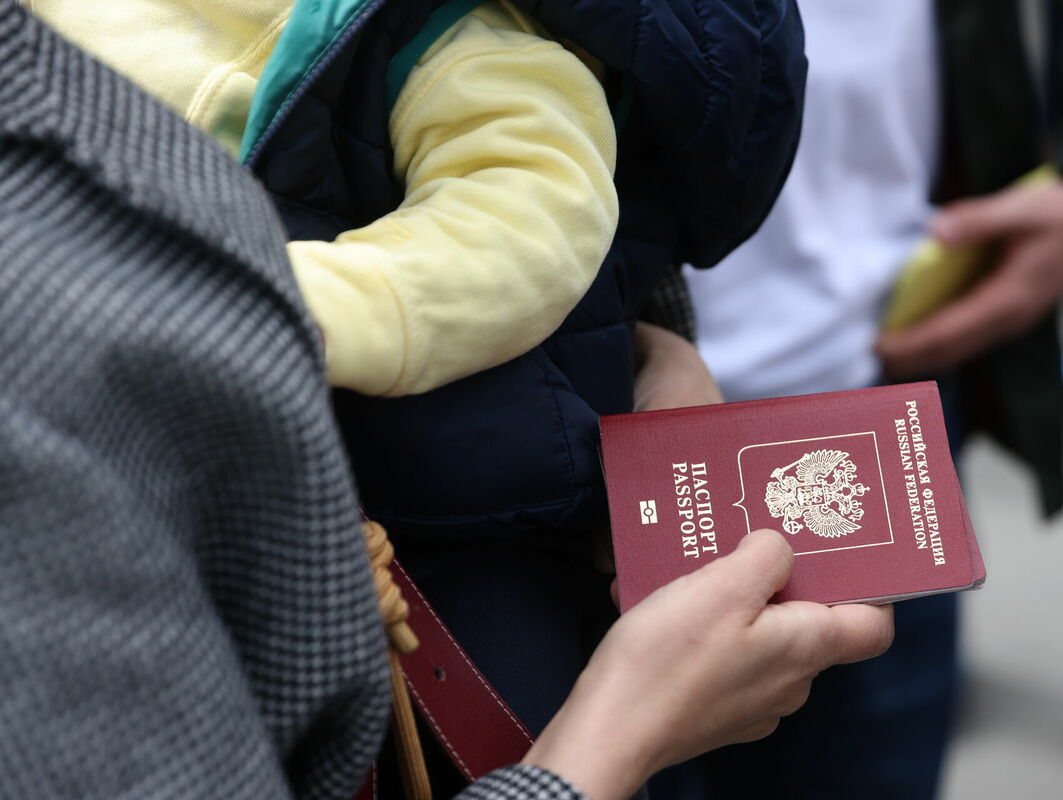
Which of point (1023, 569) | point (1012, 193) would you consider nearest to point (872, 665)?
point (1012, 193)

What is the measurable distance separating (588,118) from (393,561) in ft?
0.99

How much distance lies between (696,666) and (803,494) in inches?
5.7

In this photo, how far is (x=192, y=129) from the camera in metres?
0.52

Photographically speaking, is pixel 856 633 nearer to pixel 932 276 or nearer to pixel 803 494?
pixel 803 494

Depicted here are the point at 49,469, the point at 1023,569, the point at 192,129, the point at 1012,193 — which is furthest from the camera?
the point at 1023,569

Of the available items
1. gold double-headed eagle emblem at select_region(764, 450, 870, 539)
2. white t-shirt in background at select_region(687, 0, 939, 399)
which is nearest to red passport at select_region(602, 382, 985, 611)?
gold double-headed eagle emblem at select_region(764, 450, 870, 539)

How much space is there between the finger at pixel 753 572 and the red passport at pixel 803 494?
1.2 inches

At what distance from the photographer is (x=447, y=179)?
0.68 metres

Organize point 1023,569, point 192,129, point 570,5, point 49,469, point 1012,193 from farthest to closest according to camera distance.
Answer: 1. point 1023,569
2. point 1012,193
3. point 570,5
4. point 192,129
5. point 49,469

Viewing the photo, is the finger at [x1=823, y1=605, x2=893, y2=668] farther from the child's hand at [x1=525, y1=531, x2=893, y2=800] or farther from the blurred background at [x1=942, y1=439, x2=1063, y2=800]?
the blurred background at [x1=942, y1=439, x2=1063, y2=800]

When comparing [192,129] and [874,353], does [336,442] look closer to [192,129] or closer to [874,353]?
[192,129]

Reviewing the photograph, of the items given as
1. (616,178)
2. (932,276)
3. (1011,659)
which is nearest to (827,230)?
(932,276)

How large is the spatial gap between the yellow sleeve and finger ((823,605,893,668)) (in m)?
0.26

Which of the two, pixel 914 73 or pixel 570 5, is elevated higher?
pixel 570 5
